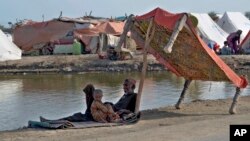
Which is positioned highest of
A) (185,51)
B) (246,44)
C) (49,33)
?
(49,33)

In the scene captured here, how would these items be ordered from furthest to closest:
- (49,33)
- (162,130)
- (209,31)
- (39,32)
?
(209,31) → (39,32) → (49,33) → (162,130)

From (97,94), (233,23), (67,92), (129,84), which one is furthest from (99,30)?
(97,94)

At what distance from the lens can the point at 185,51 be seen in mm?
10242

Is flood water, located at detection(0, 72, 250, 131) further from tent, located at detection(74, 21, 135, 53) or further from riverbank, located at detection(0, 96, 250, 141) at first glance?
tent, located at detection(74, 21, 135, 53)

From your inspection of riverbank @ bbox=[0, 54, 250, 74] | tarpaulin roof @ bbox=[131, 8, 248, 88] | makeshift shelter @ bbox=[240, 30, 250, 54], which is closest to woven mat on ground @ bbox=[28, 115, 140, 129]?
tarpaulin roof @ bbox=[131, 8, 248, 88]

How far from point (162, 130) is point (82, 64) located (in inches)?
746

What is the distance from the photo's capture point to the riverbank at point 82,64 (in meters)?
25.8

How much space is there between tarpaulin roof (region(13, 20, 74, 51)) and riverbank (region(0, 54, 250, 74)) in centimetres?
302

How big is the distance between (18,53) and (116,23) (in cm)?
602

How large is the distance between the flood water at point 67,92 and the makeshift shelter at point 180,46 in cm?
277

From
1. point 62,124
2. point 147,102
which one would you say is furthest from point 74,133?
point 147,102

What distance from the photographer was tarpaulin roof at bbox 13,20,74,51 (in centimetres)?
3186

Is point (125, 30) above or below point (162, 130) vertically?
above

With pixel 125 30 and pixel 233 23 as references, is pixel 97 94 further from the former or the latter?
pixel 233 23
